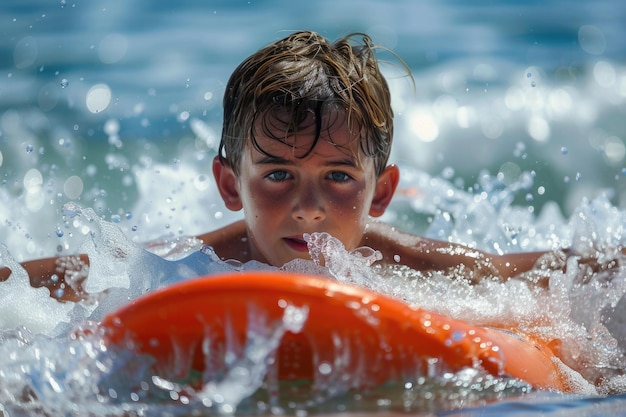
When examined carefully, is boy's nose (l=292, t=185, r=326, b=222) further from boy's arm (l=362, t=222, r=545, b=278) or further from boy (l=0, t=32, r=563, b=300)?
boy's arm (l=362, t=222, r=545, b=278)

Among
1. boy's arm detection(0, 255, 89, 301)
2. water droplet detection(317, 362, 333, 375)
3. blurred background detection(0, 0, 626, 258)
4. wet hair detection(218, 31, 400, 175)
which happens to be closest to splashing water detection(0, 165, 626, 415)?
water droplet detection(317, 362, 333, 375)

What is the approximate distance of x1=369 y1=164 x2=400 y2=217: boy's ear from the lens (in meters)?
2.49

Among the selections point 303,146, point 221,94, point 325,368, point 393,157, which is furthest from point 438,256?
point 221,94

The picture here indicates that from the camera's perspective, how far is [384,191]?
98.7 inches

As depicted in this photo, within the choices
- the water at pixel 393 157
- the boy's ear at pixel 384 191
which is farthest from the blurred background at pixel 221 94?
the boy's ear at pixel 384 191

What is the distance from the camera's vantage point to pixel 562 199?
4691mm

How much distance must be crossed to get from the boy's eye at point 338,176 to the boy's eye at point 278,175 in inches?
3.9

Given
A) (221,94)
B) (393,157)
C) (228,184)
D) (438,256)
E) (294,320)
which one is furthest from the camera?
(221,94)

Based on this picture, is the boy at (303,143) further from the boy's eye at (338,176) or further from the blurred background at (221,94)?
the blurred background at (221,94)

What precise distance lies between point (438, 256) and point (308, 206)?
1.96ft

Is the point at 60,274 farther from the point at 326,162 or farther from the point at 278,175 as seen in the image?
the point at 326,162

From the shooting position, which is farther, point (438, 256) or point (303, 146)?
point (438, 256)

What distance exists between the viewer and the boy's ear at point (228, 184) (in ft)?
7.98

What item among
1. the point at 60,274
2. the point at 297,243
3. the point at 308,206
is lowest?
the point at 60,274
